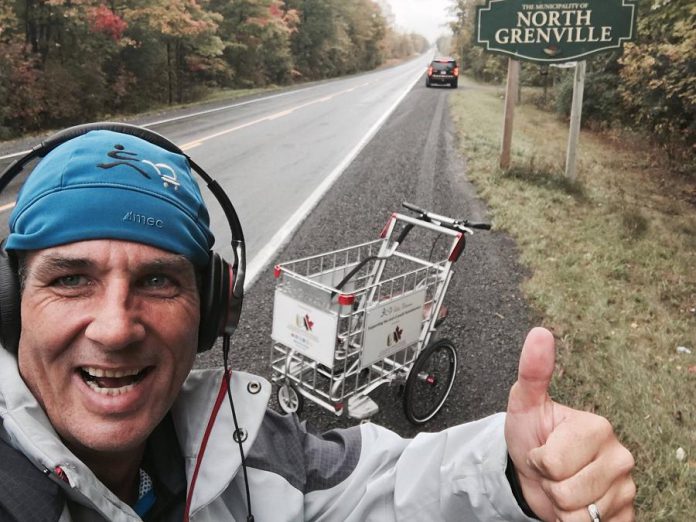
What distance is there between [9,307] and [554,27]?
33.0 ft

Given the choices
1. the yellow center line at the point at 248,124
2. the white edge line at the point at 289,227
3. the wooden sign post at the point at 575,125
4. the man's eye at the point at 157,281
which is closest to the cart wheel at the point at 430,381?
the white edge line at the point at 289,227

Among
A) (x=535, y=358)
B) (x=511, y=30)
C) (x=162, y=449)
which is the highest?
(x=511, y=30)

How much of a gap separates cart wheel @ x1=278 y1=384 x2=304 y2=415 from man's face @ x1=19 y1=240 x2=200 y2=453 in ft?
7.46

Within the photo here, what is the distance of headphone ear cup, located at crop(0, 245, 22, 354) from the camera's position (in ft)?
4.35

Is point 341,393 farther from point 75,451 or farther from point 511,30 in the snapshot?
point 511,30

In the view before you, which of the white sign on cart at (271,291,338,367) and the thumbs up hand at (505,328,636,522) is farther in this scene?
the white sign on cart at (271,291,338,367)

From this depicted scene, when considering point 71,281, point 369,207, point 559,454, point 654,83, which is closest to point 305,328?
point 71,281

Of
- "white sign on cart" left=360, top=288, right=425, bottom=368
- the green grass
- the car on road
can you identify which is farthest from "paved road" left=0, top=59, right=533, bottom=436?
the car on road

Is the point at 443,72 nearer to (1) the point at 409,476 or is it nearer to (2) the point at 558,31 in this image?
(2) the point at 558,31

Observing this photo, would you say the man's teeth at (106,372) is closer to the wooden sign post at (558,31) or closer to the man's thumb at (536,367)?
the man's thumb at (536,367)

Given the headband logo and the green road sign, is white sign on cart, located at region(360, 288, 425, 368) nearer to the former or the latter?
the headband logo

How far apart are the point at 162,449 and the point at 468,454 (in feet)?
2.70

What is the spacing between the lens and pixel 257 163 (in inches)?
431

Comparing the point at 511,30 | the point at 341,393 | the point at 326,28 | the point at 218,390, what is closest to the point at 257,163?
the point at 511,30
